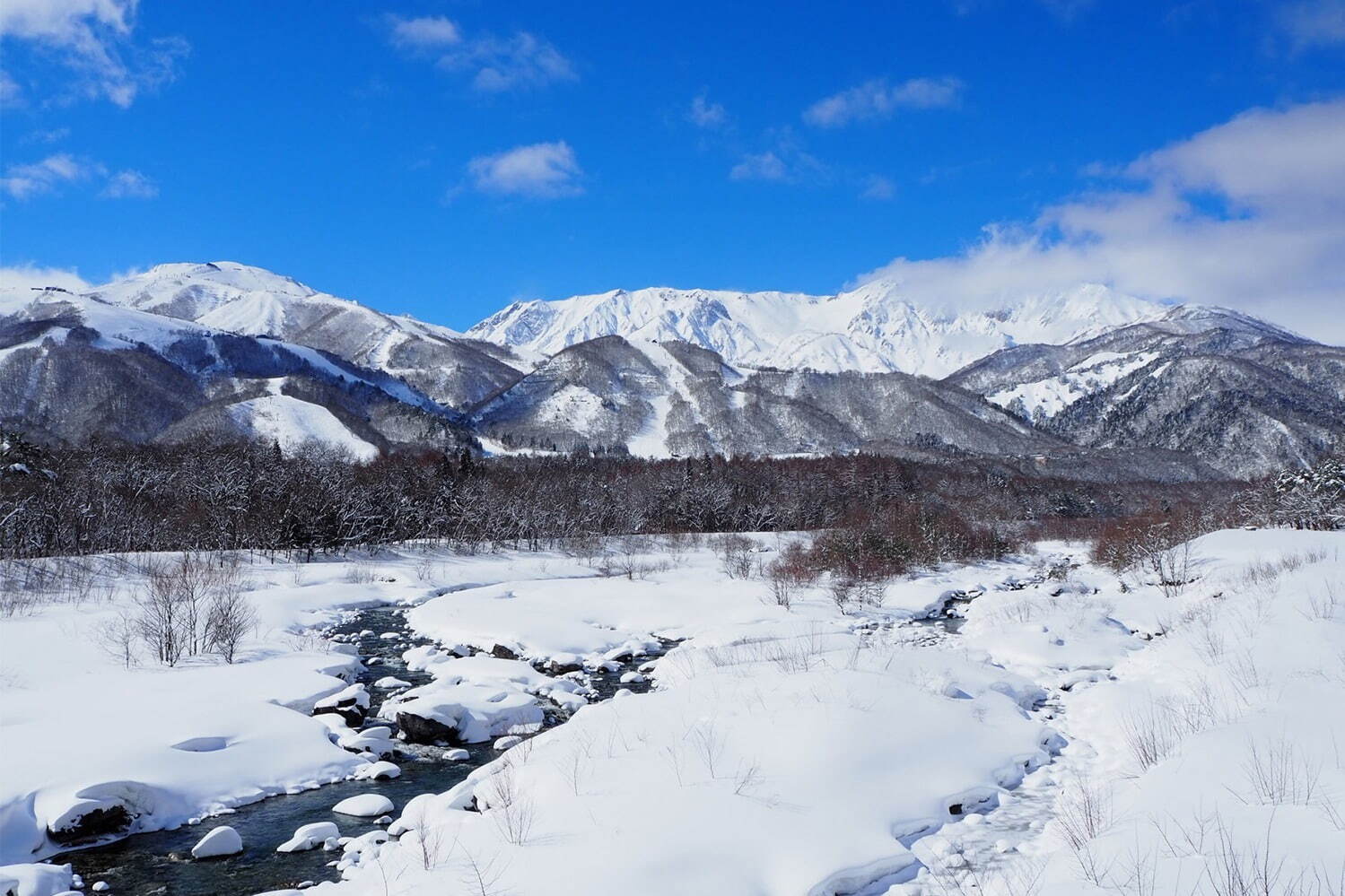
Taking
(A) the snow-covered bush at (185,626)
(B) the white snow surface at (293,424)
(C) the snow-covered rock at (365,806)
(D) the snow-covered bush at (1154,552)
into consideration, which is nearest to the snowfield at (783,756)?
(C) the snow-covered rock at (365,806)

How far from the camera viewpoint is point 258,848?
11.8 metres

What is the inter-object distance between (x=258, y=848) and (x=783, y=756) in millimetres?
8400

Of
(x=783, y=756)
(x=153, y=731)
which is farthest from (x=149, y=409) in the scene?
(x=783, y=756)

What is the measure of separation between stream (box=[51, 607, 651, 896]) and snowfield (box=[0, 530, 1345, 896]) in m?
0.40

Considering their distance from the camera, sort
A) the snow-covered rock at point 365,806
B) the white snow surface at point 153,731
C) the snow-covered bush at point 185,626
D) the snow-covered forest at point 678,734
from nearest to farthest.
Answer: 1. the snow-covered forest at point 678,734
2. the white snow surface at point 153,731
3. the snow-covered rock at point 365,806
4. the snow-covered bush at point 185,626

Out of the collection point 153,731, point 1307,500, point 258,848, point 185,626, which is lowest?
point 258,848

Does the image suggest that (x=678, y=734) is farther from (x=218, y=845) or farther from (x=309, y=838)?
(x=218, y=845)

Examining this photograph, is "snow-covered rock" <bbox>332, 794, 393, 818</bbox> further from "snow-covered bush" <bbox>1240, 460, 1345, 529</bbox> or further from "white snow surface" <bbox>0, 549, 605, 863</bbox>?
"snow-covered bush" <bbox>1240, 460, 1345, 529</bbox>

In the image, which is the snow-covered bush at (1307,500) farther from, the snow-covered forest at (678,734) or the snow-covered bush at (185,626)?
the snow-covered bush at (185,626)

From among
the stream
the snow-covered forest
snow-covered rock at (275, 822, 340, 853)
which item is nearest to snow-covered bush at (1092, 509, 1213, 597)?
the snow-covered forest

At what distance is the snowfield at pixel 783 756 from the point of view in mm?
9070

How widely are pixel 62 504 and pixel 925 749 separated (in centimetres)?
5586

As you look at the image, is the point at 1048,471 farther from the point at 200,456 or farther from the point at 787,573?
the point at 200,456

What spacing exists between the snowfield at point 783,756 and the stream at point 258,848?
1.30ft
